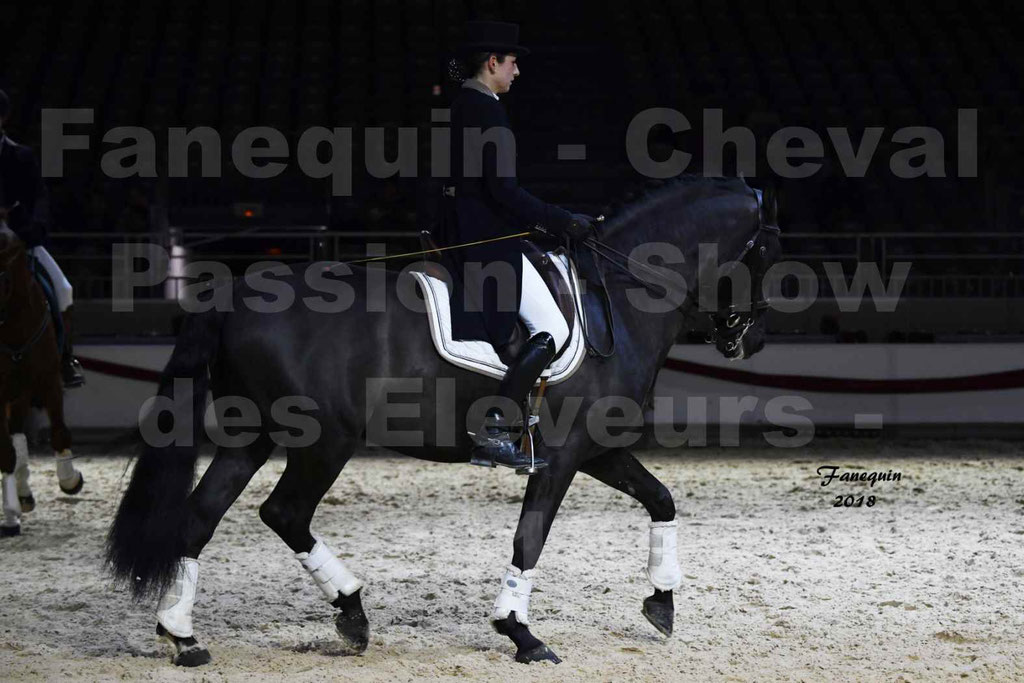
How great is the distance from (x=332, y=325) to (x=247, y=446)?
54cm

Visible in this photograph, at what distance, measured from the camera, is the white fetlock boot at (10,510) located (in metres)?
6.57

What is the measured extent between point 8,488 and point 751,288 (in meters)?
4.51

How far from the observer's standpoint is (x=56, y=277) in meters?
7.35

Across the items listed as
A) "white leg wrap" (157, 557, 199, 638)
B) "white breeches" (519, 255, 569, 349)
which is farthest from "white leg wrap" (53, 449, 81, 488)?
"white breeches" (519, 255, 569, 349)

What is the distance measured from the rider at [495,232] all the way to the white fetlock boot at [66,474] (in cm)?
384

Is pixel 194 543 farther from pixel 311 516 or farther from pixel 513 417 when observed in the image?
pixel 513 417

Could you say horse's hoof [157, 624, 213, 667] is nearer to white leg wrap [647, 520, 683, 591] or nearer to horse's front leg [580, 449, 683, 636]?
horse's front leg [580, 449, 683, 636]

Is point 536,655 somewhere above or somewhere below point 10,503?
below

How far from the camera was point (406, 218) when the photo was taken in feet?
37.6

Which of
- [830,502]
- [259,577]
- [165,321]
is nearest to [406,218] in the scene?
[165,321]

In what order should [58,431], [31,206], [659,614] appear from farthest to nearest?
[58,431] → [31,206] → [659,614]

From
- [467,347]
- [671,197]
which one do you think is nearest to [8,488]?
[467,347]

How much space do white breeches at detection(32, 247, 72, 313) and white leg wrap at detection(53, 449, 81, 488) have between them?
3.10 feet

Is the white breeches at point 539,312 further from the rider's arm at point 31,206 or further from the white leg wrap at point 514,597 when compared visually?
the rider's arm at point 31,206
